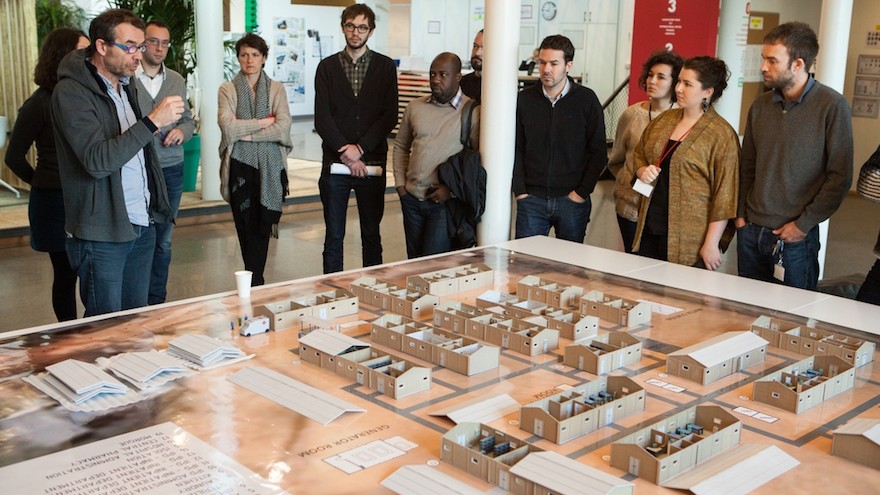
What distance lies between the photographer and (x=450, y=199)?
451cm

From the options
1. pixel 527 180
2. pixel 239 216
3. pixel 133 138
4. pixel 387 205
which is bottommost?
pixel 387 205

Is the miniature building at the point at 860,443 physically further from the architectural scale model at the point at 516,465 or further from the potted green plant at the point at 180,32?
the potted green plant at the point at 180,32

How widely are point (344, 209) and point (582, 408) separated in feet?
10.3

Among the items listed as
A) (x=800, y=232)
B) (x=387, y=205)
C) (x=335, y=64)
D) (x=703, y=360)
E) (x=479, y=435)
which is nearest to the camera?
(x=479, y=435)

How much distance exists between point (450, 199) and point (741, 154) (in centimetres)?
135

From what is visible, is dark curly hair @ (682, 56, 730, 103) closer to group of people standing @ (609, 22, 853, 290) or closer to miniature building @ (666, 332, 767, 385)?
group of people standing @ (609, 22, 853, 290)

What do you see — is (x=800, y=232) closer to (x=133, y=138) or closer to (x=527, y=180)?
(x=527, y=180)

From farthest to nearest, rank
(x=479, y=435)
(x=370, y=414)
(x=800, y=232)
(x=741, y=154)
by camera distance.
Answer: (x=741, y=154) → (x=800, y=232) → (x=370, y=414) → (x=479, y=435)

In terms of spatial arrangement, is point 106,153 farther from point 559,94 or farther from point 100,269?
point 559,94

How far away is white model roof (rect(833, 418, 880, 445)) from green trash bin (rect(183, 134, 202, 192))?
7.58m

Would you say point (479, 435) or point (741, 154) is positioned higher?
point (741, 154)

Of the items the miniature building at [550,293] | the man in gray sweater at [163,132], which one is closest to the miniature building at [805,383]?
the miniature building at [550,293]

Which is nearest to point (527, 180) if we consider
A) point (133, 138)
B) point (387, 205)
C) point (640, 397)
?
point (133, 138)

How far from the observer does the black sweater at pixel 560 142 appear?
4469 mm
